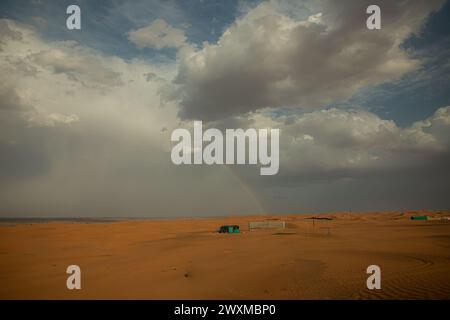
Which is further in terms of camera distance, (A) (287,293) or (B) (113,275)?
(B) (113,275)

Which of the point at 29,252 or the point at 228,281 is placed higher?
the point at 228,281

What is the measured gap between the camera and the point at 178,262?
18.5 meters

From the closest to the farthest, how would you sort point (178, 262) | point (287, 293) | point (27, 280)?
point (287, 293) < point (27, 280) < point (178, 262)

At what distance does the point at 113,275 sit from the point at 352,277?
36.6ft

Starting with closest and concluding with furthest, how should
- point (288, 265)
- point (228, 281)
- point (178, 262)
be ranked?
1. point (228, 281)
2. point (288, 265)
3. point (178, 262)
